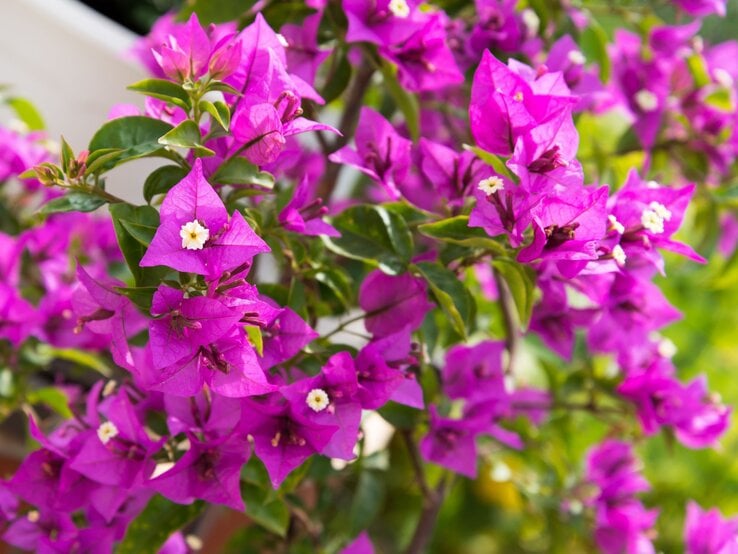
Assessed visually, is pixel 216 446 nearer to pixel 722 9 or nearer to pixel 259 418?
pixel 259 418

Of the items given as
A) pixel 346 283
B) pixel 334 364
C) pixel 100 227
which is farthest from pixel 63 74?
pixel 334 364

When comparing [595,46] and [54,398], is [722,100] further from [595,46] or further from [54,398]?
[54,398]

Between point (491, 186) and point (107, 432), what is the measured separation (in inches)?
14.6

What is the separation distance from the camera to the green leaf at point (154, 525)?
29.9 inches

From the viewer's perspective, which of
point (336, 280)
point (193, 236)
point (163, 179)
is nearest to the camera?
point (193, 236)

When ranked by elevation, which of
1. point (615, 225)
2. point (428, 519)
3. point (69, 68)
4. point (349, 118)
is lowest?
point (428, 519)

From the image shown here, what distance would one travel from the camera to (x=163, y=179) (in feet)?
2.18

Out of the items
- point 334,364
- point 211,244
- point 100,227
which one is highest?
point 211,244

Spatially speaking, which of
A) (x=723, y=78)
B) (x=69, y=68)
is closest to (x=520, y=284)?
(x=723, y=78)

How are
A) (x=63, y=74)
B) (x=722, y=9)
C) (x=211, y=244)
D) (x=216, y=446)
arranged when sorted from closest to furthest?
(x=211, y=244)
(x=216, y=446)
(x=722, y=9)
(x=63, y=74)

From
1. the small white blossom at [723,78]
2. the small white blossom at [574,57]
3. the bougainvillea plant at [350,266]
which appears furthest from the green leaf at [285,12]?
the small white blossom at [723,78]

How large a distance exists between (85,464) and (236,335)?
0.73ft

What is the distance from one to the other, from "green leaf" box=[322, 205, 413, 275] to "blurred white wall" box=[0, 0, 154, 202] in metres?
0.72

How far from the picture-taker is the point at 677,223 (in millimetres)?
729
